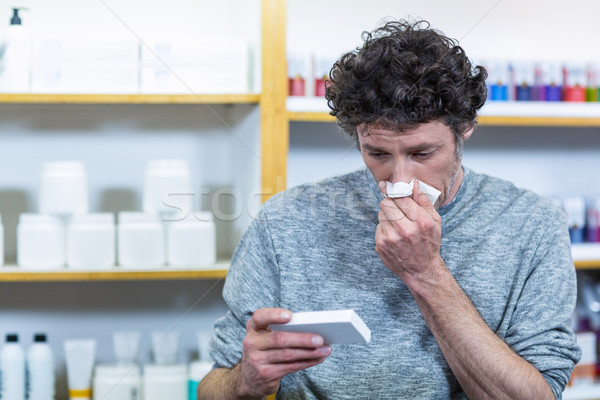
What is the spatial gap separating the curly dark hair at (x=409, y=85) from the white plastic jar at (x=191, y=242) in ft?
2.38

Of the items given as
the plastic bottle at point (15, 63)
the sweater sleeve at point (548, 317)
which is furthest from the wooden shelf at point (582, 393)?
the plastic bottle at point (15, 63)

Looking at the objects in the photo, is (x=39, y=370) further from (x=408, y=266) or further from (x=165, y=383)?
(x=408, y=266)

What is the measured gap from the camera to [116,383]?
178cm

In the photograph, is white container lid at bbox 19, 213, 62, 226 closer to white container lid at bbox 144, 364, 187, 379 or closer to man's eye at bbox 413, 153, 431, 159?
white container lid at bbox 144, 364, 187, 379

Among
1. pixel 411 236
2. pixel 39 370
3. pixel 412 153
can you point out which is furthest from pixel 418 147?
pixel 39 370

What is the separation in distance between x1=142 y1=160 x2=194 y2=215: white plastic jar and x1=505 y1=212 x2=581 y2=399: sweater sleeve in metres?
0.96

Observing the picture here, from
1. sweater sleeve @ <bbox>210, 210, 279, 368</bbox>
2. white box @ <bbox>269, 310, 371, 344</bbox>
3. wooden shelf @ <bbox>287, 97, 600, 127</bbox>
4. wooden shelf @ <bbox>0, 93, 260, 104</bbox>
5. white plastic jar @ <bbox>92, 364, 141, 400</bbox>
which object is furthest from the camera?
wooden shelf @ <bbox>287, 97, 600, 127</bbox>

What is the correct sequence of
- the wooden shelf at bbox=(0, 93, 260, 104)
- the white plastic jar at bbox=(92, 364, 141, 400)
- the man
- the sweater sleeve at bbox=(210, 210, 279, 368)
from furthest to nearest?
1. the white plastic jar at bbox=(92, 364, 141, 400)
2. the wooden shelf at bbox=(0, 93, 260, 104)
3. the sweater sleeve at bbox=(210, 210, 279, 368)
4. the man

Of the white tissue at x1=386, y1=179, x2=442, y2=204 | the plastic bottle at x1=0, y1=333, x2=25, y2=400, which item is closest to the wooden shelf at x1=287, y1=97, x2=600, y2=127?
the white tissue at x1=386, y1=179, x2=442, y2=204

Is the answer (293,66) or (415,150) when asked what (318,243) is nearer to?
(415,150)

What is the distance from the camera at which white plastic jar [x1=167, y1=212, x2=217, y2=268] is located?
69.4 inches

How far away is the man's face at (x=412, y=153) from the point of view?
1.08m

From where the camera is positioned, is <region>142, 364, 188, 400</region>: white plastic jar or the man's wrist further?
<region>142, 364, 188, 400</region>: white plastic jar

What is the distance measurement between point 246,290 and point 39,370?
2.82 ft
